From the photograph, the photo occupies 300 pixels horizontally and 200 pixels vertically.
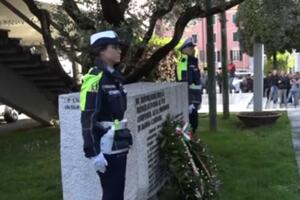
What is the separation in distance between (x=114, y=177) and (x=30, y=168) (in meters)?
5.04

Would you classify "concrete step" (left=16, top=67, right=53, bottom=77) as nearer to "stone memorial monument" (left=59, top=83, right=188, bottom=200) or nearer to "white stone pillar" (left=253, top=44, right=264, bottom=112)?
"white stone pillar" (left=253, top=44, right=264, bottom=112)

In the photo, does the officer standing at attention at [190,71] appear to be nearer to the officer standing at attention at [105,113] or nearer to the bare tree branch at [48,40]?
the bare tree branch at [48,40]

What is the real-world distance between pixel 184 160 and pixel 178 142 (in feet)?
0.82

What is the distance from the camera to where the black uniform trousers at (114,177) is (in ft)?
18.7

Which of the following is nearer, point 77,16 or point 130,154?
point 130,154

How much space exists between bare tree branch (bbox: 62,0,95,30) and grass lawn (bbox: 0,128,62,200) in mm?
2275

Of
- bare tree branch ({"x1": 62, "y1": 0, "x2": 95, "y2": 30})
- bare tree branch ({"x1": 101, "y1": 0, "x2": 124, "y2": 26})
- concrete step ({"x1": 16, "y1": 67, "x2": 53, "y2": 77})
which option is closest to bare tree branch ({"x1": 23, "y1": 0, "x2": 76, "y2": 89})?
bare tree branch ({"x1": 62, "y1": 0, "x2": 95, "y2": 30})

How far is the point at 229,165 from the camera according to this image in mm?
10547

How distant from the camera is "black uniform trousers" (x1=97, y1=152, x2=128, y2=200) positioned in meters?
5.70

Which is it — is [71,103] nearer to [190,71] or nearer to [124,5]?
[124,5]

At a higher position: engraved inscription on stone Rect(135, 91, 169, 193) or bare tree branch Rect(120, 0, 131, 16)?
bare tree branch Rect(120, 0, 131, 16)

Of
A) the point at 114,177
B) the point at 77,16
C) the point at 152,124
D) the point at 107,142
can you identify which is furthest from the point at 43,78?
the point at 107,142

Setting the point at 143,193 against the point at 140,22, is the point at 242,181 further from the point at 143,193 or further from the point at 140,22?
the point at 140,22

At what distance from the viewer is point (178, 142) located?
786 centimetres
